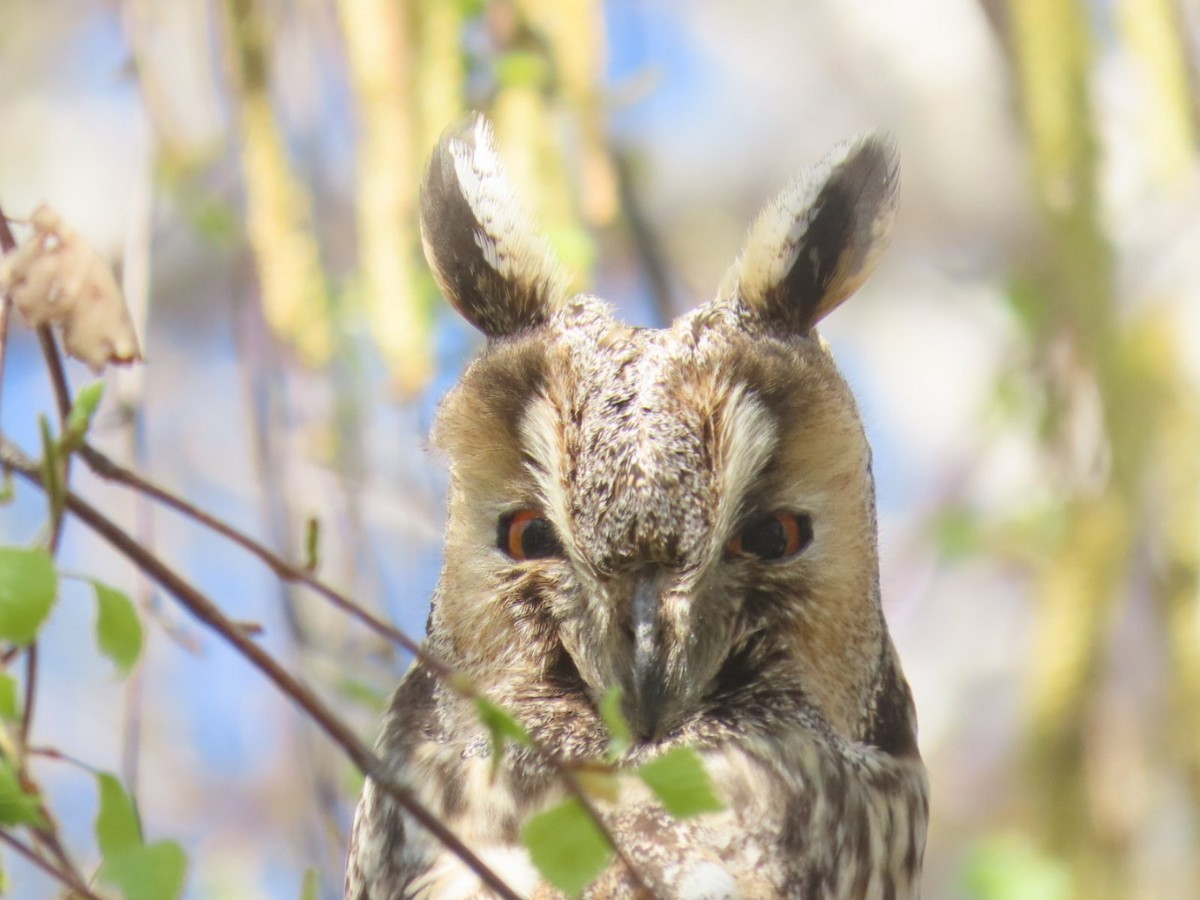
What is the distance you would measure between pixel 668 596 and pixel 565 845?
1.86 ft

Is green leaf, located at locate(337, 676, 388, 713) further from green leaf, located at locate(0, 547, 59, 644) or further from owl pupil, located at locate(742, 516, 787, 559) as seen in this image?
green leaf, located at locate(0, 547, 59, 644)

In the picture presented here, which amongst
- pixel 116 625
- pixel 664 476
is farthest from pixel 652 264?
pixel 116 625

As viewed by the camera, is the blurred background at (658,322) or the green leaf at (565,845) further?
the blurred background at (658,322)

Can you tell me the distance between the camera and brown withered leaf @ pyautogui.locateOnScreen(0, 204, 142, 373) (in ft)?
3.42

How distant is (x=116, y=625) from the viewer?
1.05 meters

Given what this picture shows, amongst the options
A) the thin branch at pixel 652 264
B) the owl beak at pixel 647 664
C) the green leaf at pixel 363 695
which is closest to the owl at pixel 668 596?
the owl beak at pixel 647 664

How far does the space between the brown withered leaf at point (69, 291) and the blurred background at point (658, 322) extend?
8cm

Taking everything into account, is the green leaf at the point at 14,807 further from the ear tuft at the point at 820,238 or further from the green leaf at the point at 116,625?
the ear tuft at the point at 820,238

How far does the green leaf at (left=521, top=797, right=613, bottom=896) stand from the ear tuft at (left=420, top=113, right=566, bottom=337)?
938mm

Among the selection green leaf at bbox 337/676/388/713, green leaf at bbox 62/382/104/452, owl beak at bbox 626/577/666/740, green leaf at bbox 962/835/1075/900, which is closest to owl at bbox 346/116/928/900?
owl beak at bbox 626/577/666/740

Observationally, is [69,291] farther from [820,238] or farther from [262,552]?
[820,238]

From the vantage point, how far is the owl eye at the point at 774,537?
5.31 ft

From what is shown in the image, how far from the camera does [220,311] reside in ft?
18.9

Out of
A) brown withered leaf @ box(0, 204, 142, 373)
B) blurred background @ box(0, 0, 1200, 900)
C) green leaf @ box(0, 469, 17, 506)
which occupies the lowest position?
green leaf @ box(0, 469, 17, 506)
